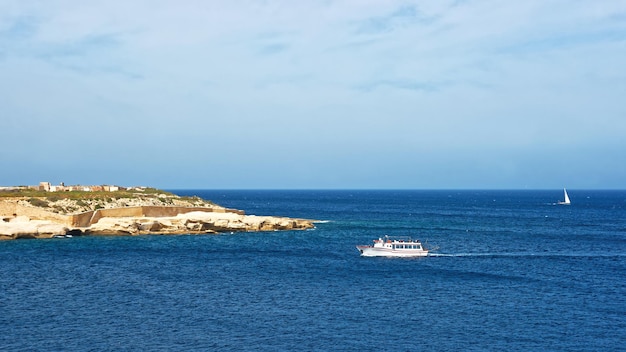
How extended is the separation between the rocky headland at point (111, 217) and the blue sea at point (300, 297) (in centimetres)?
669

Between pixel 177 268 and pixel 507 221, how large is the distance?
104204 mm

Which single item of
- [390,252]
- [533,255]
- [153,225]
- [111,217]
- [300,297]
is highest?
[111,217]

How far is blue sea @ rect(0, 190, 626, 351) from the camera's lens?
144 feet

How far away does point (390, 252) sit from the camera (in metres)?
86.9

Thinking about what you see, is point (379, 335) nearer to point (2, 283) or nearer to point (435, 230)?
point (2, 283)

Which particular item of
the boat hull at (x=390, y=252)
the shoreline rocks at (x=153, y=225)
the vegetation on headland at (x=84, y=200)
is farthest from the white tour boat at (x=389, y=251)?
the vegetation on headland at (x=84, y=200)

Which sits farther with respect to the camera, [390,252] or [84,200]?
[84,200]

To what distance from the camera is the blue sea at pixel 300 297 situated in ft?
144

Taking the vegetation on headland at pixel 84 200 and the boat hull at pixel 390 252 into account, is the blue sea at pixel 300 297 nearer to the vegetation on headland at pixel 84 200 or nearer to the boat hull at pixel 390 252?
the boat hull at pixel 390 252

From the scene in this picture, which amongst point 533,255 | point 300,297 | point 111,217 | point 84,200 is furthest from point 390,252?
point 84,200

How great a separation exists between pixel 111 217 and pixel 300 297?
63101 millimetres

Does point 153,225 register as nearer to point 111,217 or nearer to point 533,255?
point 111,217

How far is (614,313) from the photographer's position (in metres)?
52.2

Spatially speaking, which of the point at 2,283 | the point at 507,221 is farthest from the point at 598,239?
the point at 2,283
